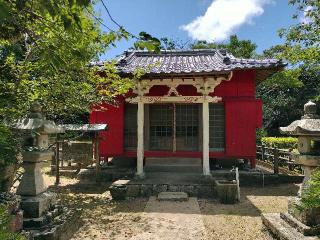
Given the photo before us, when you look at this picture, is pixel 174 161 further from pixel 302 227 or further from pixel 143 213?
pixel 302 227

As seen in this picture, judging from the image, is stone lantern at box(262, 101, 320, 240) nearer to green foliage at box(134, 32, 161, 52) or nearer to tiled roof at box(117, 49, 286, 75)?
green foliage at box(134, 32, 161, 52)

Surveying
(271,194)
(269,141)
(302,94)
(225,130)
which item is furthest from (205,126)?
(302,94)

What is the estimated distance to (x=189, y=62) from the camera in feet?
46.1

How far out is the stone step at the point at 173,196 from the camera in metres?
9.29

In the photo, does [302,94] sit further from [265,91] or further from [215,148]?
[215,148]

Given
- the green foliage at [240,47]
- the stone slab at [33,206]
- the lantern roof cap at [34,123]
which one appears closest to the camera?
the stone slab at [33,206]

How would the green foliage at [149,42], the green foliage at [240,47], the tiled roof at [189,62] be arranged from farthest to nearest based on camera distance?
the green foliage at [240,47] → the tiled roof at [189,62] → the green foliage at [149,42]

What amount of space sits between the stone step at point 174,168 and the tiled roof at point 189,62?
12.1ft

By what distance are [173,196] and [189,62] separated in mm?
6722

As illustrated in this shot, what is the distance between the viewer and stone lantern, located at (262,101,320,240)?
5395 millimetres

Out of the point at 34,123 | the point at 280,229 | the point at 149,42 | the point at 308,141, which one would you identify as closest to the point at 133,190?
the point at 34,123

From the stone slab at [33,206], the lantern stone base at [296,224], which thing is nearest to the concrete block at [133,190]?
the stone slab at [33,206]

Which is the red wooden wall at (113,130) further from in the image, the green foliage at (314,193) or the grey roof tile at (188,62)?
the green foliage at (314,193)

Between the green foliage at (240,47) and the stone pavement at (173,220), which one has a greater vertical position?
the green foliage at (240,47)
